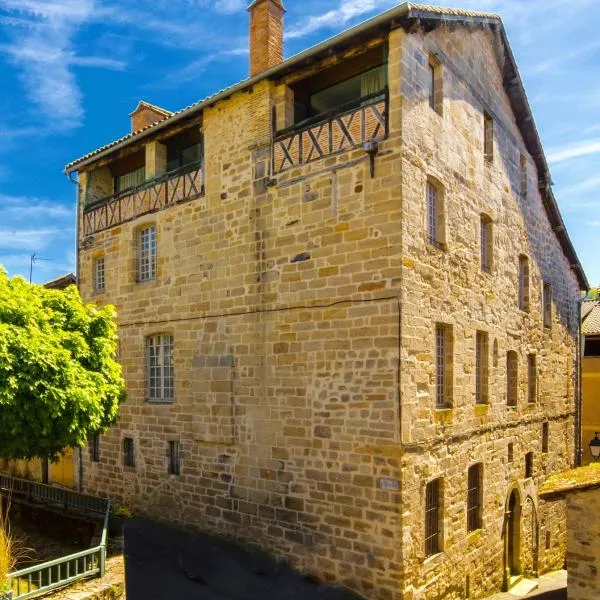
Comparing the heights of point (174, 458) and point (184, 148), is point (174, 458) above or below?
below

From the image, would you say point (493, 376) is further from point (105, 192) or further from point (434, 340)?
point (105, 192)

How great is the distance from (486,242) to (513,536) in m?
7.08

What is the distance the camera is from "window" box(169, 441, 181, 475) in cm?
1225

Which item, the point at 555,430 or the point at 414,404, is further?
the point at 555,430

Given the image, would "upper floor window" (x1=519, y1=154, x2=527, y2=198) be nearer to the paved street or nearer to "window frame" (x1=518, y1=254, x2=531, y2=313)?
"window frame" (x1=518, y1=254, x2=531, y2=313)

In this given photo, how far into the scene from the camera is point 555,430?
15945 millimetres

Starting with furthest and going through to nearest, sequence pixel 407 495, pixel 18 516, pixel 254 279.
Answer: pixel 254 279
pixel 18 516
pixel 407 495

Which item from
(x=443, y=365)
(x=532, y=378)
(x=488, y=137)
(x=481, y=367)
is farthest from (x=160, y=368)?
(x=532, y=378)

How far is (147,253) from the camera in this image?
1358 centimetres

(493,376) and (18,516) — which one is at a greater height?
(493,376)

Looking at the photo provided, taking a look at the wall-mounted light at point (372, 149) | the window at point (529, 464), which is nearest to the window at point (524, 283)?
the window at point (529, 464)

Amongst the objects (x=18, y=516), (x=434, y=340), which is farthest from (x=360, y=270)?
(x=18, y=516)

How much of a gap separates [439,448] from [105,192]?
11183mm

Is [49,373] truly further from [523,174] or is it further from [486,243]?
[523,174]
